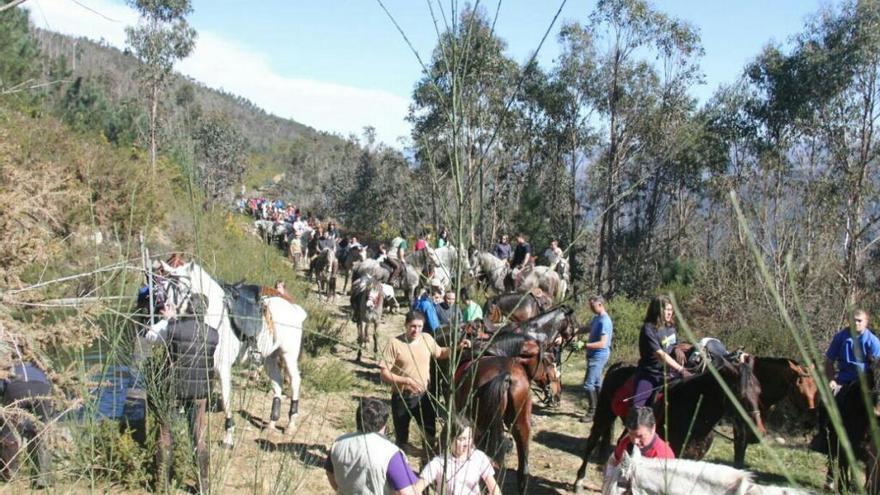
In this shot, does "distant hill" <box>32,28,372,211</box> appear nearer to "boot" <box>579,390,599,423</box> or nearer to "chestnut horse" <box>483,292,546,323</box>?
"chestnut horse" <box>483,292,546,323</box>

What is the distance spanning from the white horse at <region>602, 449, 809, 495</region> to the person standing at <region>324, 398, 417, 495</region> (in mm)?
1081

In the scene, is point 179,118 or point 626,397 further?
point 626,397

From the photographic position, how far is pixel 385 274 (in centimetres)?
1722

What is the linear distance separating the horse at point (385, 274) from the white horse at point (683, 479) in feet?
42.0

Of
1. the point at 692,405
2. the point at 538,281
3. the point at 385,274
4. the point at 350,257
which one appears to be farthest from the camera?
the point at 350,257

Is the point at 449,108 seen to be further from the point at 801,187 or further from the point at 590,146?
the point at 590,146

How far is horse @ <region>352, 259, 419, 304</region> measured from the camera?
16844 mm

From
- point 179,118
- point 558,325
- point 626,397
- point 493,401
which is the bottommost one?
point 493,401

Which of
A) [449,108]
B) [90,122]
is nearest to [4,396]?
[449,108]

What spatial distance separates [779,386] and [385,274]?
35.9 ft

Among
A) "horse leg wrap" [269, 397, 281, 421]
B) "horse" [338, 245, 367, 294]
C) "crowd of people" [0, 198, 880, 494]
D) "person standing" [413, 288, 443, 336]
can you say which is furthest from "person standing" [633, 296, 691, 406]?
"horse" [338, 245, 367, 294]

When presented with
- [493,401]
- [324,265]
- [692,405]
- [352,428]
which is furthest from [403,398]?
[324,265]

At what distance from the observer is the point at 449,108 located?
68.2 inches

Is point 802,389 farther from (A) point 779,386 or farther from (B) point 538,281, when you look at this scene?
(B) point 538,281
